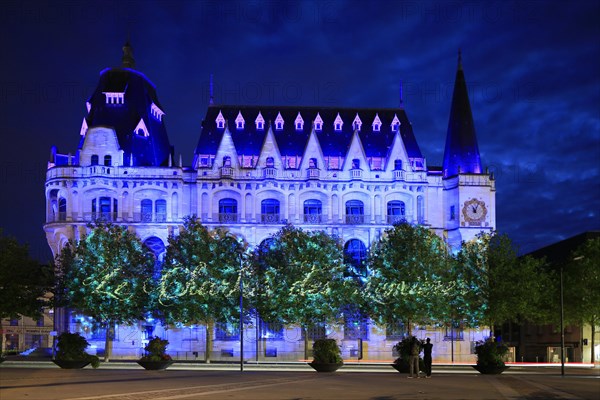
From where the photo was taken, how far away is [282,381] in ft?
143

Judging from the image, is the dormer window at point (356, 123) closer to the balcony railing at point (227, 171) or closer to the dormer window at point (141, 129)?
the balcony railing at point (227, 171)

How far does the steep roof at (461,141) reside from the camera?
337 feet

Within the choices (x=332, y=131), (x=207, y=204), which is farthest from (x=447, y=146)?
(x=207, y=204)

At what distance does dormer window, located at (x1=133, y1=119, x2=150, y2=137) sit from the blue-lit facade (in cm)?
13

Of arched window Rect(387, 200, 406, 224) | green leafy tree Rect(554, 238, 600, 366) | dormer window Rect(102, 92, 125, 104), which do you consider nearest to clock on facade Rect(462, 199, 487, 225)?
arched window Rect(387, 200, 406, 224)

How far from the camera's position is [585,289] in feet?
288

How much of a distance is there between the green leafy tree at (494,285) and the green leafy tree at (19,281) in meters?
45.4

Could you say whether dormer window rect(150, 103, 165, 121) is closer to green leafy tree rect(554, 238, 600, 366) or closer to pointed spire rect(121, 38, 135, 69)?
pointed spire rect(121, 38, 135, 69)

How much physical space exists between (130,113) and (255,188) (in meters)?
19.4

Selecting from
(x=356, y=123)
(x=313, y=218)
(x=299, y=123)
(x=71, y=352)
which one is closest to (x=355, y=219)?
(x=313, y=218)

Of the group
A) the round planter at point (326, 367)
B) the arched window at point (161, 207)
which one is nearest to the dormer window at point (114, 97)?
the arched window at point (161, 207)

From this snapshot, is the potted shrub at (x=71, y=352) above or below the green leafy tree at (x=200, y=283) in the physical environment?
below

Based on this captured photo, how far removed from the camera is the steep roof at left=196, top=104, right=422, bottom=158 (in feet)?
345

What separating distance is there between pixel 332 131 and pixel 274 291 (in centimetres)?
3071
